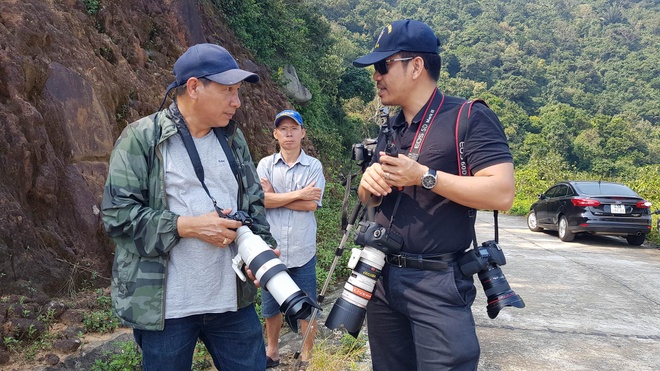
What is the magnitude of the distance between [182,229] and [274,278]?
1.36 feet

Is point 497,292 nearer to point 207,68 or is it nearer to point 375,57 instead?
point 375,57

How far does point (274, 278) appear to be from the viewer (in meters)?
1.92

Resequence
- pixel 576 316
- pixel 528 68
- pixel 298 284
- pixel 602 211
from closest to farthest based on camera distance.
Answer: pixel 298 284
pixel 576 316
pixel 602 211
pixel 528 68

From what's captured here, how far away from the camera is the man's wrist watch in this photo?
1.81 metres

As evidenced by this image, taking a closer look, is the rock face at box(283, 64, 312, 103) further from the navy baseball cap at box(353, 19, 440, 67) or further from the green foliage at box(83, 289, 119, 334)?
the navy baseball cap at box(353, 19, 440, 67)

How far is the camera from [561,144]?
4144 centimetres

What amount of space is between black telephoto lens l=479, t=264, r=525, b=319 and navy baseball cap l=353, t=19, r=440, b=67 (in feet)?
3.11

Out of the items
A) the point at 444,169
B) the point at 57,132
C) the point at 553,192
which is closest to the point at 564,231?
the point at 553,192

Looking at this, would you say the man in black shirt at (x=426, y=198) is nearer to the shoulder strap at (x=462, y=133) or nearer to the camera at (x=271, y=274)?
the shoulder strap at (x=462, y=133)

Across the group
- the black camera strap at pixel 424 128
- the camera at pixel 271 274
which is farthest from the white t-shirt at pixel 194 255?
the black camera strap at pixel 424 128

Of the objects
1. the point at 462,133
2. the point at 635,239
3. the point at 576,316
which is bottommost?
the point at 635,239

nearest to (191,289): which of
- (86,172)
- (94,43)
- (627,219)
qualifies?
(86,172)

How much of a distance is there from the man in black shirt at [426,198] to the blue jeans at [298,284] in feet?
4.97

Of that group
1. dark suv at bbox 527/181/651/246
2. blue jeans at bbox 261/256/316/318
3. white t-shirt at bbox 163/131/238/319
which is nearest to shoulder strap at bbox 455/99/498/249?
white t-shirt at bbox 163/131/238/319
